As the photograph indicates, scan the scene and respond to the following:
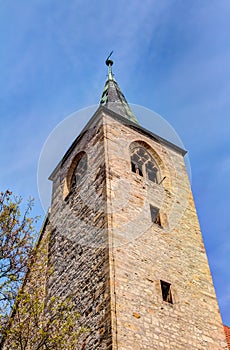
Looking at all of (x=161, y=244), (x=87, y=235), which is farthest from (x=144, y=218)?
(x=87, y=235)

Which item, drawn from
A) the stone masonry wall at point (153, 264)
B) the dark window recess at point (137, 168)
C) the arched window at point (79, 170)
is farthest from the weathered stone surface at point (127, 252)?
the dark window recess at point (137, 168)

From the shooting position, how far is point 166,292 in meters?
10.0

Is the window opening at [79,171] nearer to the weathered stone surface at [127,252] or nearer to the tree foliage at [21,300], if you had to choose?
the weathered stone surface at [127,252]

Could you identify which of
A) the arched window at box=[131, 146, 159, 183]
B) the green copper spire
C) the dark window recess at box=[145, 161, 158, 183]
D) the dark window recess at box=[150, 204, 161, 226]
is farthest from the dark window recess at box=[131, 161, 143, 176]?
the green copper spire

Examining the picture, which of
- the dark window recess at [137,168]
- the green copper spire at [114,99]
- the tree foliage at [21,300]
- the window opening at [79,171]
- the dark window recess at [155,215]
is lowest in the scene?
the tree foliage at [21,300]

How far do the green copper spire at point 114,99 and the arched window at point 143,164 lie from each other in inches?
81.2

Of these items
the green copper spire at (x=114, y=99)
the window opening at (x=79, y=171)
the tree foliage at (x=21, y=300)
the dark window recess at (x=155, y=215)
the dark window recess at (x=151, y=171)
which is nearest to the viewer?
the tree foliage at (x=21, y=300)

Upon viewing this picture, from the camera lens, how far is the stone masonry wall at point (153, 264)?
879 cm

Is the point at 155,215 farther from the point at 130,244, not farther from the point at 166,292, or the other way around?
the point at 166,292

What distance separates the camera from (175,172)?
14.4 meters

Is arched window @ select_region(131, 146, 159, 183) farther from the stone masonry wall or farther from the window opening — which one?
the window opening

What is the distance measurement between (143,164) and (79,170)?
82.6 inches

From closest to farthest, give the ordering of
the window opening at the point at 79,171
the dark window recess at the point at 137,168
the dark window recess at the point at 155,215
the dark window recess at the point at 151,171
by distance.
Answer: the dark window recess at the point at 155,215 < the dark window recess at the point at 137,168 < the dark window recess at the point at 151,171 < the window opening at the point at 79,171

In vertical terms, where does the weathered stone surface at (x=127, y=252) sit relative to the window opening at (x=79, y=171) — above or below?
below
